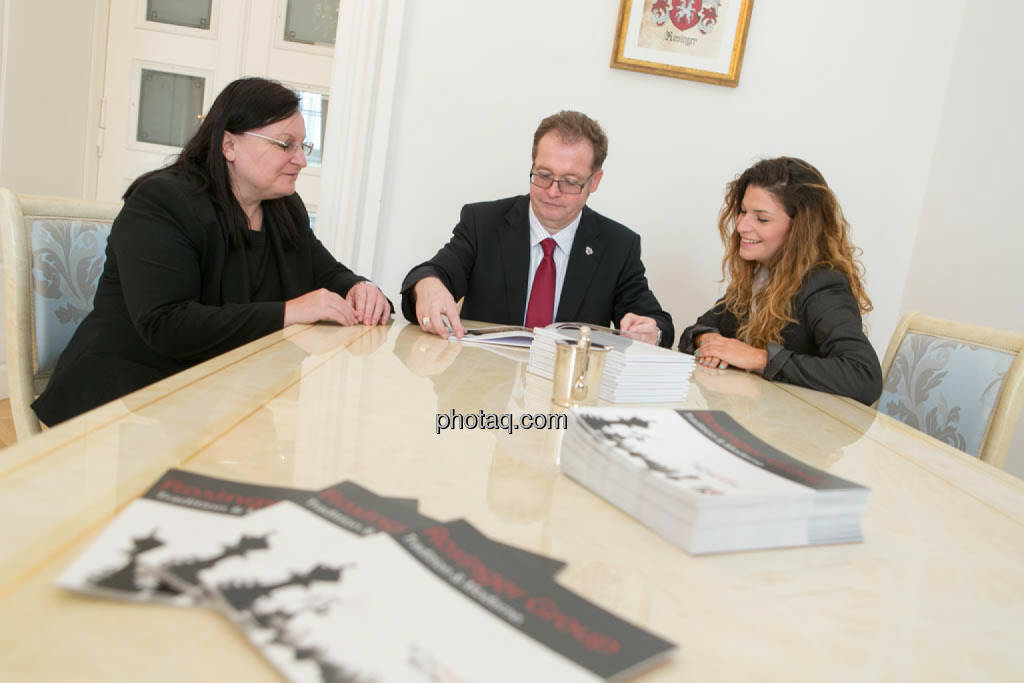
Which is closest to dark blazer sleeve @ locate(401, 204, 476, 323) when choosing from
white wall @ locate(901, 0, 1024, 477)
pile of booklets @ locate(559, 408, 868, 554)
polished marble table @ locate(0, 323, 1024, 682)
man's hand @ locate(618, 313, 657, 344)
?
man's hand @ locate(618, 313, 657, 344)

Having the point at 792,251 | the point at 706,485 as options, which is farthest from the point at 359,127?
the point at 706,485

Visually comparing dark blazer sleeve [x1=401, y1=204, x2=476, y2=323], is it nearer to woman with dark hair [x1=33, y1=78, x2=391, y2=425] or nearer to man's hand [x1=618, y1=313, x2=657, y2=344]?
woman with dark hair [x1=33, y1=78, x2=391, y2=425]

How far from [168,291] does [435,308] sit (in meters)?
0.57

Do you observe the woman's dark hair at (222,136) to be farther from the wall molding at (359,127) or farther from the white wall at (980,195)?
the white wall at (980,195)

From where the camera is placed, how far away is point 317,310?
5.71 ft

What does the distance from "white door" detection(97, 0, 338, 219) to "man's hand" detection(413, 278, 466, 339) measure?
6.92 feet

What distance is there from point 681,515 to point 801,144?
2.69m

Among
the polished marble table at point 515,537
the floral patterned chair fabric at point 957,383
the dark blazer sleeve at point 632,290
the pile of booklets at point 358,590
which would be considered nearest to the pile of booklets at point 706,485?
the polished marble table at point 515,537

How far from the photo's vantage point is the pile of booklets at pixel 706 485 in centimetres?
70

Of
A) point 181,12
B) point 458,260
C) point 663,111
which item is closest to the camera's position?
point 458,260

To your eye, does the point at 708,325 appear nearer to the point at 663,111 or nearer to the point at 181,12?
the point at 663,111

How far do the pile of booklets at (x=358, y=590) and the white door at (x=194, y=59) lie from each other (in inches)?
134

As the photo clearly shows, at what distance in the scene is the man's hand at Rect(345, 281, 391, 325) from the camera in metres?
1.84

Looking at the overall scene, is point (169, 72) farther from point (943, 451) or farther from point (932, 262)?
point (943, 451)
